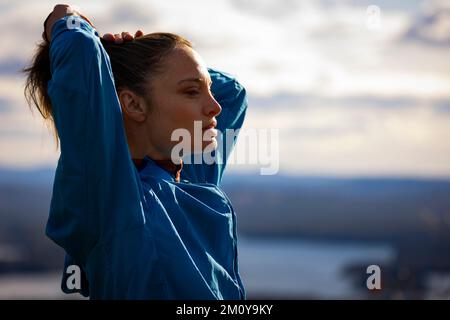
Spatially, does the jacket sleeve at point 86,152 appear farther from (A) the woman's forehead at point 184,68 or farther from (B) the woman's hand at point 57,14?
(A) the woman's forehead at point 184,68

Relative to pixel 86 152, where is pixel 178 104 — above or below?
above

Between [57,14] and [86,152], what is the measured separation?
583 mm

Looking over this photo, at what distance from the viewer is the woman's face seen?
9.11 ft

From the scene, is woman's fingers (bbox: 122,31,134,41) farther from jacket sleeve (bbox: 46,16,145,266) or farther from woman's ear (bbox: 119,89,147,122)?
jacket sleeve (bbox: 46,16,145,266)

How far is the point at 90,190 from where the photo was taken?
8.18 feet

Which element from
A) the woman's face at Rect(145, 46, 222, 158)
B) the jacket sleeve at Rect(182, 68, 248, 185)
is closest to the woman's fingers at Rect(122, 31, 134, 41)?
the woman's face at Rect(145, 46, 222, 158)

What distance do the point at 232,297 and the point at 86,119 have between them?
0.84m

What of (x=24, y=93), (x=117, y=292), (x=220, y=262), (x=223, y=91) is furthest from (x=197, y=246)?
(x=223, y=91)

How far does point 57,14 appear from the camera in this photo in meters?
2.74

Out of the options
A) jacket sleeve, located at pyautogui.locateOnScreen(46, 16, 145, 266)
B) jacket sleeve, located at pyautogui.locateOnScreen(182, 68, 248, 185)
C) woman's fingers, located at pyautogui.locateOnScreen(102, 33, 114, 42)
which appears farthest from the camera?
jacket sleeve, located at pyautogui.locateOnScreen(182, 68, 248, 185)

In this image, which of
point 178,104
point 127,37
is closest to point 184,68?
point 178,104

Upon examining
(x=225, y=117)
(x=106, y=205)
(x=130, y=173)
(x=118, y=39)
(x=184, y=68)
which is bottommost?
(x=106, y=205)

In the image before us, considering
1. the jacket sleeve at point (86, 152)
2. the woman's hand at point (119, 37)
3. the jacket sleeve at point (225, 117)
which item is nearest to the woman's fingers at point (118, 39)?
the woman's hand at point (119, 37)

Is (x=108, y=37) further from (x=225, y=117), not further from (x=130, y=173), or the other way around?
(x=225, y=117)
